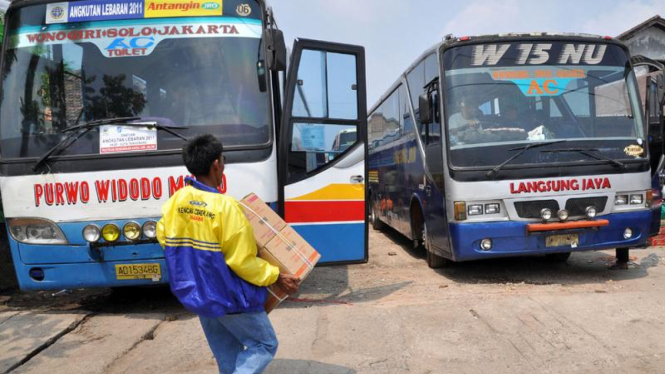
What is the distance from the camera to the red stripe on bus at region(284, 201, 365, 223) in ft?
18.2

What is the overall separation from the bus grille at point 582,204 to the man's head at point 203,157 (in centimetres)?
493

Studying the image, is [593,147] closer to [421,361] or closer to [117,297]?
[421,361]

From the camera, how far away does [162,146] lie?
514cm

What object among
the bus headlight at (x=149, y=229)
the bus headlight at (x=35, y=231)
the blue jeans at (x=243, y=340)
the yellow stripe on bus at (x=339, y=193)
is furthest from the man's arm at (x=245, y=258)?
the bus headlight at (x=35, y=231)

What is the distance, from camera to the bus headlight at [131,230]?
16.9 feet

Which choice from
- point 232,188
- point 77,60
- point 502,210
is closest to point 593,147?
point 502,210

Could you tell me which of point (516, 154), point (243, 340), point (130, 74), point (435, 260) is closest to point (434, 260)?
point (435, 260)

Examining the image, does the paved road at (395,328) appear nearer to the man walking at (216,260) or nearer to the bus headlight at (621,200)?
the bus headlight at (621,200)

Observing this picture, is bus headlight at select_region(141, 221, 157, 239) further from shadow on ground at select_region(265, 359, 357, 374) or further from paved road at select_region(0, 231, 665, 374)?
shadow on ground at select_region(265, 359, 357, 374)

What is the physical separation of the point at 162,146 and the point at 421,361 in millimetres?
2968

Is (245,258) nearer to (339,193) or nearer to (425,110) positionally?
(339,193)

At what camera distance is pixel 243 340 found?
295cm

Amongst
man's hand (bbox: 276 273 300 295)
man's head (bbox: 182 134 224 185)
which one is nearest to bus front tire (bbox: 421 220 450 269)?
man's hand (bbox: 276 273 300 295)

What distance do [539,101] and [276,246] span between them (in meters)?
4.81
